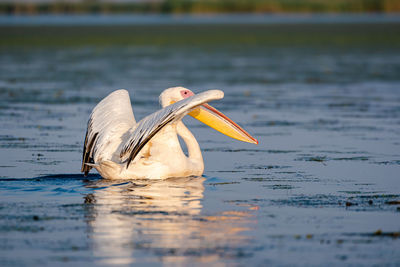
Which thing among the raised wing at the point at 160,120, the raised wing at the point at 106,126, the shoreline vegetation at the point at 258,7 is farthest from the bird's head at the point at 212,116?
the shoreline vegetation at the point at 258,7

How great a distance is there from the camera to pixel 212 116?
9.80m

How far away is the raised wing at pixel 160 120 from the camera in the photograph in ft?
26.4

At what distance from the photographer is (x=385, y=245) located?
6.22 meters

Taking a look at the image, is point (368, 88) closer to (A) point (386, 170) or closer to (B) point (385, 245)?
(A) point (386, 170)

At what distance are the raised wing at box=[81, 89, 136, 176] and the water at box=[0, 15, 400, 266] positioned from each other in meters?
0.30

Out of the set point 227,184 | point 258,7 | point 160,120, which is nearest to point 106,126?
point 160,120

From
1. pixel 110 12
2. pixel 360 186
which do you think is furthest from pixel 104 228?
pixel 110 12

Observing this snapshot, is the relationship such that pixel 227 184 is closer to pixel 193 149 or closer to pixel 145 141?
pixel 193 149

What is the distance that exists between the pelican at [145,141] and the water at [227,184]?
0.14m

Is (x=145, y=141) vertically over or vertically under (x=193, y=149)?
over

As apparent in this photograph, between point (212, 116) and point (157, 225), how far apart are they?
10.6 ft

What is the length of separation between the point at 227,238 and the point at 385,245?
1172 millimetres

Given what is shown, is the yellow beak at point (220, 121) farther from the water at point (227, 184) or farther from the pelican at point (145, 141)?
the water at point (227, 184)

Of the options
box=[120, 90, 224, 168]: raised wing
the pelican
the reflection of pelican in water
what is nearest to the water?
the reflection of pelican in water
